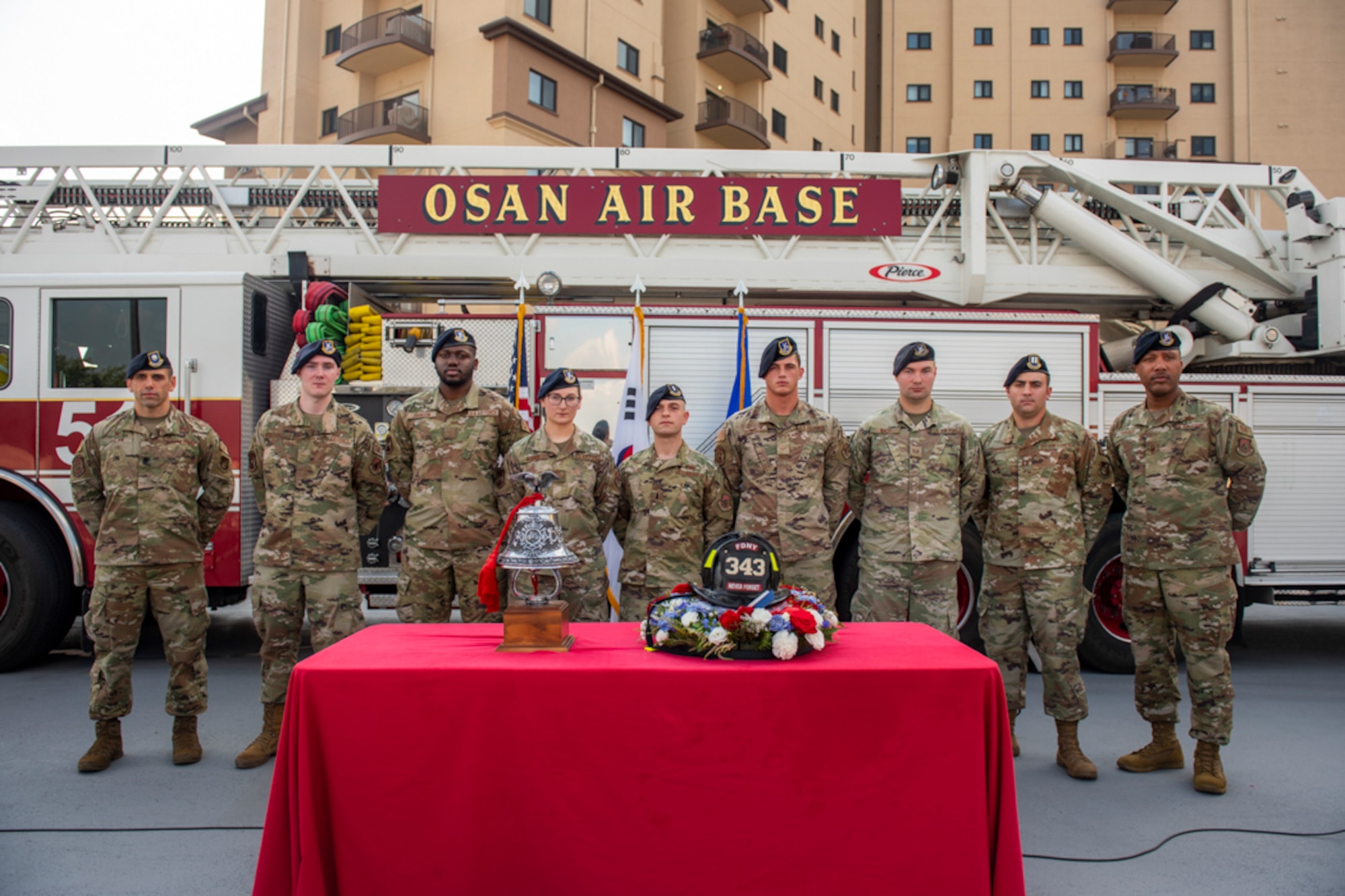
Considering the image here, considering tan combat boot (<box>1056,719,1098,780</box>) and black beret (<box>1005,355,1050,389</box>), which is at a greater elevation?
black beret (<box>1005,355,1050,389</box>)

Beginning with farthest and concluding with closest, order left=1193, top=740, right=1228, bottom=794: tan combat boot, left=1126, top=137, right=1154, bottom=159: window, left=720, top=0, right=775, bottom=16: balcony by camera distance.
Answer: left=1126, top=137, right=1154, bottom=159: window → left=720, top=0, right=775, bottom=16: balcony → left=1193, top=740, right=1228, bottom=794: tan combat boot

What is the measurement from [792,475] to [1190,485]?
5.94 ft

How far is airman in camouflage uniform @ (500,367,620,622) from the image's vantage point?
382 centimetres

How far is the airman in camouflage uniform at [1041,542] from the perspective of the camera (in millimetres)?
3727

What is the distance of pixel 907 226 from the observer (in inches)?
242

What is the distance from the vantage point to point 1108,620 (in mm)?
5219

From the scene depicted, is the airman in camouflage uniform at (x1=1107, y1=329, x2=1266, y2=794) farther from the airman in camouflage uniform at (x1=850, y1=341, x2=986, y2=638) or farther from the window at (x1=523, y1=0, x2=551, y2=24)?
the window at (x1=523, y1=0, x2=551, y2=24)

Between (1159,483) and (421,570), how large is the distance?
348cm

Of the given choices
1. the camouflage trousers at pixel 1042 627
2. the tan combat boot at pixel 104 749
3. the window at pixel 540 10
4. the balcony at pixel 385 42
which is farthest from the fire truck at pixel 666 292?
the balcony at pixel 385 42

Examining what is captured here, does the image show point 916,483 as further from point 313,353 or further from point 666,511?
point 313,353

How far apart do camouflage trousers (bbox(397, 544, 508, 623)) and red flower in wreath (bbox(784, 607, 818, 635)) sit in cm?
193

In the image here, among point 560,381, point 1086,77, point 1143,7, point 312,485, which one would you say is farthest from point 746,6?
point 312,485

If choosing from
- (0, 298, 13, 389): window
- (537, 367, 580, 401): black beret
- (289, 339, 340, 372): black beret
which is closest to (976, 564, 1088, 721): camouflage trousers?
(537, 367, 580, 401): black beret

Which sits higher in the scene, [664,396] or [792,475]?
[664,396]
